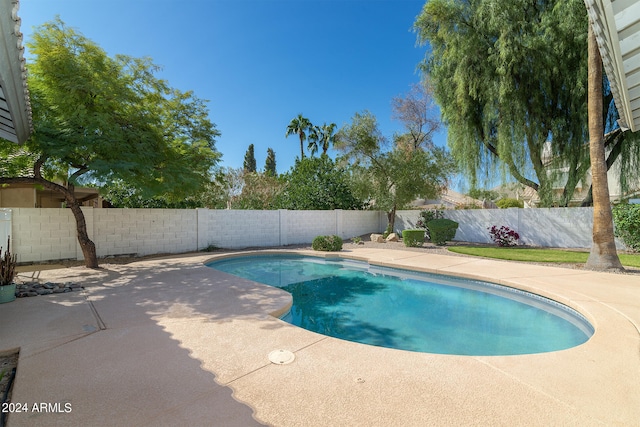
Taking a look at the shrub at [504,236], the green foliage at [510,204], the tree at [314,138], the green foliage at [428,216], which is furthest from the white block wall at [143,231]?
the green foliage at [510,204]

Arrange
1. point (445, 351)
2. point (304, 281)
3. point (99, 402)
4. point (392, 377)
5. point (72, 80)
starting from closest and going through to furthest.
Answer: point (99, 402)
point (392, 377)
point (445, 351)
point (72, 80)
point (304, 281)

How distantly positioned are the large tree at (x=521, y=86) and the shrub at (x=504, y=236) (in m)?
1.78

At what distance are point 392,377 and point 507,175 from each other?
1312 centimetres

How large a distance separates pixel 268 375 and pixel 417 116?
61.7ft

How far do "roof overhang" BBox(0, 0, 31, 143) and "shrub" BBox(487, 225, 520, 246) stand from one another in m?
15.7

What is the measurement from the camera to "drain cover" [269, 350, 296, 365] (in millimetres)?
3061

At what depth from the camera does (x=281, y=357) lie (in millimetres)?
3156

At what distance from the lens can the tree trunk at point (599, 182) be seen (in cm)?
776

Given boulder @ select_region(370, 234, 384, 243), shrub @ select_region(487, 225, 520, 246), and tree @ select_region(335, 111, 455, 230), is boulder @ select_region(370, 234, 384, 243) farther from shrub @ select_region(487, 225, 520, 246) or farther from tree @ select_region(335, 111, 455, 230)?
shrub @ select_region(487, 225, 520, 246)

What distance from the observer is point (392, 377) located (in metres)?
2.78

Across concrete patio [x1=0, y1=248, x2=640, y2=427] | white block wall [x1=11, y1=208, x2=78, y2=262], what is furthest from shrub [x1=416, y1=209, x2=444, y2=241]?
white block wall [x1=11, y1=208, x2=78, y2=262]

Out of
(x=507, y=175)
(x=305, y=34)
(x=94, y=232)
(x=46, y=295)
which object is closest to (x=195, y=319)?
(x=46, y=295)

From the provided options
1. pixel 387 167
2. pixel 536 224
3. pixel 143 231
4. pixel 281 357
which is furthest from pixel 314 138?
pixel 281 357

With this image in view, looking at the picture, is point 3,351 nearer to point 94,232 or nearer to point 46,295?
point 46,295
